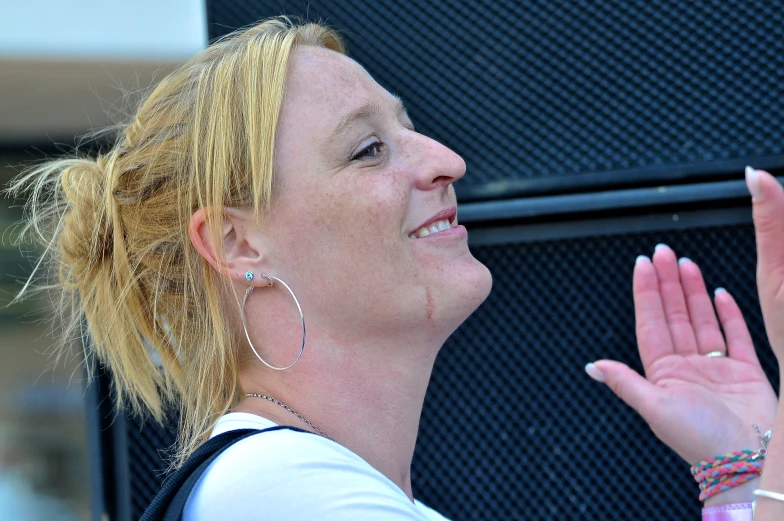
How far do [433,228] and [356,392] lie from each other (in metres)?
0.22

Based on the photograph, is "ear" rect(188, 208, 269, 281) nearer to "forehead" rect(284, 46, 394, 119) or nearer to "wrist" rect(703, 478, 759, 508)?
"forehead" rect(284, 46, 394, 119)

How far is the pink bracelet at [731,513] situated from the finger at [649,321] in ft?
0.67

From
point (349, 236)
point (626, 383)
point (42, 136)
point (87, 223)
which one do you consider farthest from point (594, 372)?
point (42, 136)

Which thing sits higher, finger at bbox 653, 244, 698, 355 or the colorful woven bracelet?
finger at bbox 653, 244, 698, 355

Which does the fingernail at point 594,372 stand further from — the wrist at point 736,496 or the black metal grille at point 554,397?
the wrist at point 736,496

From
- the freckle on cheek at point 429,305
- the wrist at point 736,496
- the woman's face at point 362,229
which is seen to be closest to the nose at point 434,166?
the woman's face at point 362,229

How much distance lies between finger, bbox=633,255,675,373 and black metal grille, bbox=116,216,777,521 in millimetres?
39

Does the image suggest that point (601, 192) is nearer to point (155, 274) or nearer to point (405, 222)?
point (405, 222)

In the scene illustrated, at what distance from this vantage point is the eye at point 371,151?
39.8 inches

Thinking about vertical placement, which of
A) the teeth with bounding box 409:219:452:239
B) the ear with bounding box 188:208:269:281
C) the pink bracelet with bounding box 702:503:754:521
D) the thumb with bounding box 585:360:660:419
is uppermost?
the teeth with bounding box 409:219:452:239

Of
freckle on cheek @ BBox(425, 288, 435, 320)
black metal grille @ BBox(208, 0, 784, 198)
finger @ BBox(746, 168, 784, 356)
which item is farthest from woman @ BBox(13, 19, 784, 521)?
finger @ BBox(746, 168, 784, 356)

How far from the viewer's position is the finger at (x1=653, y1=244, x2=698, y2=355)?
44.7 inches

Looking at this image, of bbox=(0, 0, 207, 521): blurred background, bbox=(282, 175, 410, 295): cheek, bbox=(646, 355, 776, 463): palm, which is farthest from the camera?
bbox=(0, 0, 207, 521): blurred background

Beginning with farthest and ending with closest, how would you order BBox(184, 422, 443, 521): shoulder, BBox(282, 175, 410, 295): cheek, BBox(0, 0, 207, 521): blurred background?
BBox(0, 0, 207, 521): blurred background < BBox(282, 175, 410, 295): cheek < BBox(184, 422, 443, 521): shoulder
